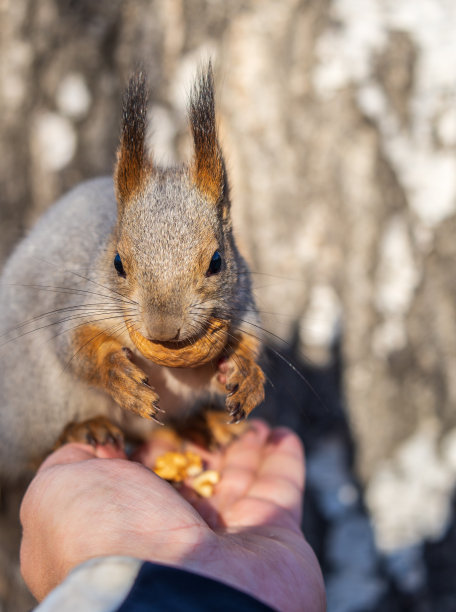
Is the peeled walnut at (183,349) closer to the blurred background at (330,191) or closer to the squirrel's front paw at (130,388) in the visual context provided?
the squirrel's front paw at (130,388)

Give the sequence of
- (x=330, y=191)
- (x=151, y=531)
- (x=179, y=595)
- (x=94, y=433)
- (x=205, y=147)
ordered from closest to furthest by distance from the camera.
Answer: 1. (x=179, y=595)
2. (x=151, y=531)
3. (x=205, y=147)
4. (x=94, y=433)
5. (x=330, y=191)

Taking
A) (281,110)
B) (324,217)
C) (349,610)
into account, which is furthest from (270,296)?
(349,610)

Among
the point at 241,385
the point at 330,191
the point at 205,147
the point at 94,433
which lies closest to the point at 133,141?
the point at 205,147

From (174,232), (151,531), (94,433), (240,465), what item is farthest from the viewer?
(240,465)

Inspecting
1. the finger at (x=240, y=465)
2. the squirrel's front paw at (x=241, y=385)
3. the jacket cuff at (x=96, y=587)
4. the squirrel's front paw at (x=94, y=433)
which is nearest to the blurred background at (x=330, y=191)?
the finger at (x=240, y=465)

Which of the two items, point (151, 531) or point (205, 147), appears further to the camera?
point (205, 147)

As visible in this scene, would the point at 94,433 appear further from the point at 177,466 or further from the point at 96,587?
the point at 96,587

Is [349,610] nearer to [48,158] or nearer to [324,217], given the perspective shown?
[324,217]
